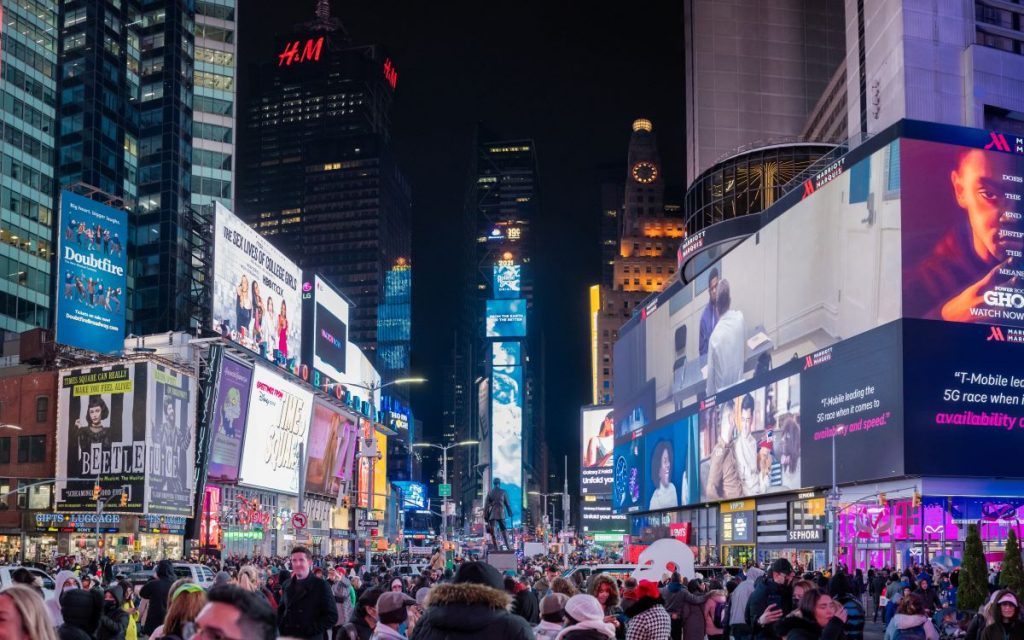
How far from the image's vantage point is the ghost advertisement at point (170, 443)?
72.2 meters

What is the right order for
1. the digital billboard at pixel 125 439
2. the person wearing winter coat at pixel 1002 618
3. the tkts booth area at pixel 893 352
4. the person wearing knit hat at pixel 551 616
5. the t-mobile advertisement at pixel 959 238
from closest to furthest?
the person wearing knit hat at pixel 551 616
the person wearing winter coat at pixel 1002 618
the tkts booth area at pixel 893 352
the t-mobile advertisement at pixel 959 238
the digital billboard at pixel 125 439

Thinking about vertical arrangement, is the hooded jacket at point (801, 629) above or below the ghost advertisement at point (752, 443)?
below

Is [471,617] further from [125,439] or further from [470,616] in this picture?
[125,439]

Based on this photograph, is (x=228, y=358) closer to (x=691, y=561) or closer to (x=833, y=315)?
(x=833, y=315)

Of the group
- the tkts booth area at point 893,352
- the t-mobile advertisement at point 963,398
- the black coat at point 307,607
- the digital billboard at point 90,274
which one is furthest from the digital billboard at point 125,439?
the black coat at point 307,607

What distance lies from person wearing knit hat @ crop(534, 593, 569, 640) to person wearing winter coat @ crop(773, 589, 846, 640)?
6.10ft

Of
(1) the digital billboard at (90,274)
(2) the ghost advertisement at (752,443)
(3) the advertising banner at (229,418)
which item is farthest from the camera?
(3) the advertising banner at (229,418)

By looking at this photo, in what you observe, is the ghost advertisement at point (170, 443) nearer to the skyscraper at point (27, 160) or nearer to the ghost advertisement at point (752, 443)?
the skyscraper at point (27, 160)

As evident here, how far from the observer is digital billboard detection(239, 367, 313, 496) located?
286 ft

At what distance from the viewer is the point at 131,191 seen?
118m

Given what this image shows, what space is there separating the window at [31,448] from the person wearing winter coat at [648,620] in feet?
236

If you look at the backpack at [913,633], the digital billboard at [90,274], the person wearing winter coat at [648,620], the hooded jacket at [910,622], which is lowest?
the backpack at [913,633]

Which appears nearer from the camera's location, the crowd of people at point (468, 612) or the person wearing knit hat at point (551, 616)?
the crowd of people at point (468, 612)

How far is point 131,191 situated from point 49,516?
49.3 metres
